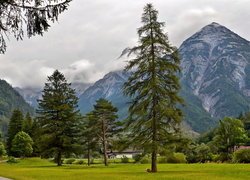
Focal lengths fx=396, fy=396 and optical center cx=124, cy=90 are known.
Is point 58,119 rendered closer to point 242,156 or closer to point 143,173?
point 242,156

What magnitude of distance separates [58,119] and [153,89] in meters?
30.6

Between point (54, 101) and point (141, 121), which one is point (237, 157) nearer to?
point (141, 121)

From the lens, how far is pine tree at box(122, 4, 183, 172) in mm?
35656

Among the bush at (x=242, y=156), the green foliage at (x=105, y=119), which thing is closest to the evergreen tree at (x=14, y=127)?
the green foliage at (x=105, y=119)

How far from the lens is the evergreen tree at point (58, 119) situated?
203 feet

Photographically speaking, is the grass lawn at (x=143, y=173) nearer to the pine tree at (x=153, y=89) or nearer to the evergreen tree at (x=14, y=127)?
the pine tree at (x=153, y=89)

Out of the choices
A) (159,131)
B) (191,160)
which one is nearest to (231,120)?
(191,160)

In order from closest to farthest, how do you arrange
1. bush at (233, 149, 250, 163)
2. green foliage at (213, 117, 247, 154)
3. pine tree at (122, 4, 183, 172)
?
pine tree at (122, 4, 183, 172)
bush at (233, 149, 250, 163)
green foliage at (213, 117, 247, 154)

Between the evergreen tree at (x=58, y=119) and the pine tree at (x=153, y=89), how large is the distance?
27204 mm

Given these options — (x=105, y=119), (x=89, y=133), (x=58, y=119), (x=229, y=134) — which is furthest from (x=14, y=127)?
(x=229, y=134)

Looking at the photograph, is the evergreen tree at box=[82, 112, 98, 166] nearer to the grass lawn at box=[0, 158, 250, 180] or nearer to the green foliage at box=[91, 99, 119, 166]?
the green foliage at box=[91, 99, 119, 166]

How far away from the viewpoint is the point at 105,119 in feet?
211

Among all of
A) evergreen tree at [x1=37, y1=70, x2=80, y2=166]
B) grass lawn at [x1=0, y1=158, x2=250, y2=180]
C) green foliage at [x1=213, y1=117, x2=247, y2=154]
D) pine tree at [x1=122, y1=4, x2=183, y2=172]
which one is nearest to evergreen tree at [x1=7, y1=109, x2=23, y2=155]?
evergreen tree at [x1=37, y1=70, x2=80, y2=166]

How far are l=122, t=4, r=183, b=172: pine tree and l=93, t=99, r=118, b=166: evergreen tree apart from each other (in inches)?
1064
